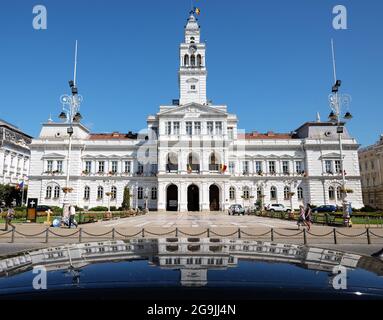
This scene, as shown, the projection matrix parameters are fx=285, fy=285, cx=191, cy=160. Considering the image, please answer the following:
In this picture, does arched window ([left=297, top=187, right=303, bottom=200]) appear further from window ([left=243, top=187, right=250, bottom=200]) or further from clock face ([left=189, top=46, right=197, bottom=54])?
Answer: clock face ([left=189, top=46, right=197, bottom=54])

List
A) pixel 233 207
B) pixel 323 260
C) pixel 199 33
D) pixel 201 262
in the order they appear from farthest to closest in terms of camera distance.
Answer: pixel 199 33 → pixel 233 207 → pixel 323 260 → pixel 201 262

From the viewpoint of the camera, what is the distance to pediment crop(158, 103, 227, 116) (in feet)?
168

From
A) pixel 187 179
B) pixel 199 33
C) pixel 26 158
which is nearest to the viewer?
pixel 187 179

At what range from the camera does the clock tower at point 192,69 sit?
56781 mm

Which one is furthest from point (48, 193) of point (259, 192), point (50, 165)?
point (259, 192)

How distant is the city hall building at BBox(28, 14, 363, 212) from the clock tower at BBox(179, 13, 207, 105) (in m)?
2.40

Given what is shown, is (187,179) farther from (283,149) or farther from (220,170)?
(283,149)

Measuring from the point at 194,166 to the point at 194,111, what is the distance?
32.6 feet

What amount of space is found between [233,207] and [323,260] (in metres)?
39.2

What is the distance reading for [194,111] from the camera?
51500 millimetres

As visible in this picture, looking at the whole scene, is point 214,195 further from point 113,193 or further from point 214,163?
point 113,193

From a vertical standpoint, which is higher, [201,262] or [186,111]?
[186,111]

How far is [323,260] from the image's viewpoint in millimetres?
2381
